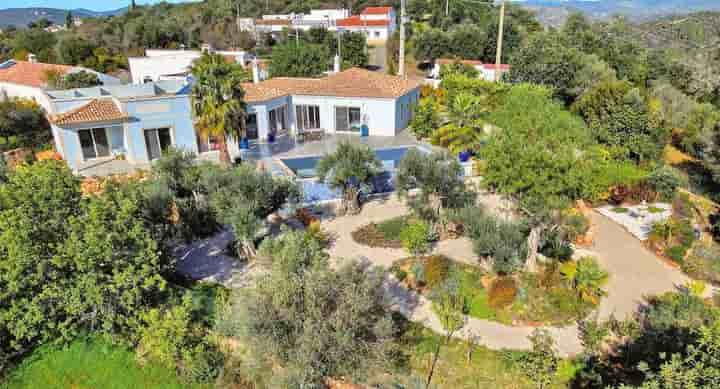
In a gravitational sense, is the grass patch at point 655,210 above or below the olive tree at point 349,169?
below

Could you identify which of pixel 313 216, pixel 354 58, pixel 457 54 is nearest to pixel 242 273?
pixel 313 216

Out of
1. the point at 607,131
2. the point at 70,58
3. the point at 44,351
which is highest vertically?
the point at 70,58

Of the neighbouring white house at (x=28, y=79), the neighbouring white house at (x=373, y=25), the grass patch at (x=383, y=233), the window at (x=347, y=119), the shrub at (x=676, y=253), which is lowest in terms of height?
the shrub at (x=676, y=253)

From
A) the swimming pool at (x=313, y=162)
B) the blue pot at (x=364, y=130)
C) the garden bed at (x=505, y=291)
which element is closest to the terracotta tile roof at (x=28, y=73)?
the swimming pool at (x=313, y=162)

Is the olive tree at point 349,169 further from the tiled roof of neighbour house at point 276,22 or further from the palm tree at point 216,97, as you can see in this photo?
→ the tiled roof of neighbour house at point 276,22

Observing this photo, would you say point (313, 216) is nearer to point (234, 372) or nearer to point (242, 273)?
point (242, 273)

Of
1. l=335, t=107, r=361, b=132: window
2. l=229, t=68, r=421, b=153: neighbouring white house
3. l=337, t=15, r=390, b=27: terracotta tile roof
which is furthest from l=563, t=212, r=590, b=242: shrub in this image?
l=337, t=15, r=390, b=27: terracotta tile roof

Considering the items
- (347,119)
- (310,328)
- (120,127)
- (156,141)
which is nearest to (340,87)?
(347,119)

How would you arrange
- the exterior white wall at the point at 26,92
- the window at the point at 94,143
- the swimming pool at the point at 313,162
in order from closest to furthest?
the swimming pool at the point at 313,162 < the window at the point at 94,143 < the exterior white wall at the point at 26,92
